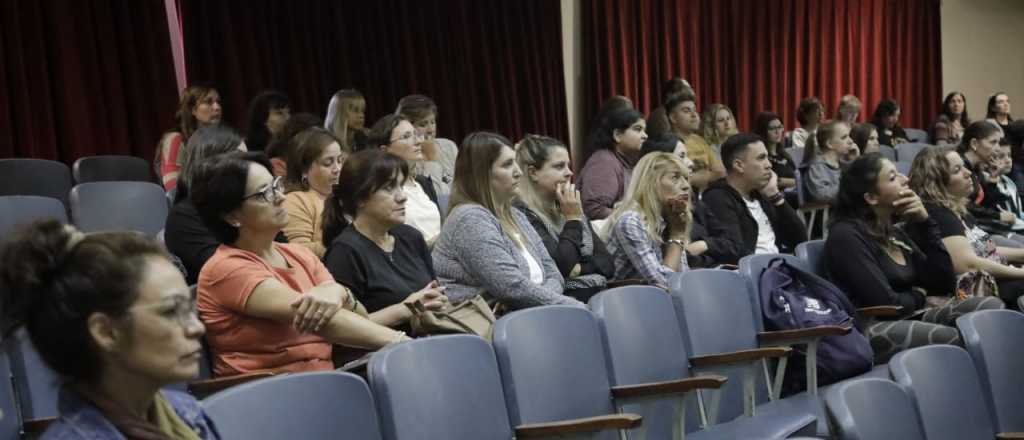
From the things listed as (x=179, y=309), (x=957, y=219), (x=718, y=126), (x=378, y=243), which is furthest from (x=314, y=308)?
(x=718, y=126)

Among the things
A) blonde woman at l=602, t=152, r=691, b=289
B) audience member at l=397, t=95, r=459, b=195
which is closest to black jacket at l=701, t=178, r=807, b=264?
blonde woman at l=602, t=152, r=691, b=289

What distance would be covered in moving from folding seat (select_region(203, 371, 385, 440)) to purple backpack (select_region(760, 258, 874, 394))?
76.4 inches

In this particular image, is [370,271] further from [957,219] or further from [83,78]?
[83,78]

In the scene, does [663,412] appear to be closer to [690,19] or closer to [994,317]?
[994,317]

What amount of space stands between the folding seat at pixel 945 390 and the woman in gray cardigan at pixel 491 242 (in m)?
1.09

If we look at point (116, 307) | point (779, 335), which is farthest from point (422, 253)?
point (116, 307)

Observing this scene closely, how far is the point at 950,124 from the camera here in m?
9.26

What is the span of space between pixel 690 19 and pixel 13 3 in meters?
4.89

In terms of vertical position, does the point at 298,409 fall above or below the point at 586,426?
above

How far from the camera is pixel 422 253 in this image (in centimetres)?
351

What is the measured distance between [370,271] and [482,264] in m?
0.45

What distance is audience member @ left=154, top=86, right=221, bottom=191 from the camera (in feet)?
17.7

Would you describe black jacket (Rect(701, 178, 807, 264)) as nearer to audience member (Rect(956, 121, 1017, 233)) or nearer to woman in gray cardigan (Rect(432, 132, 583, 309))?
woman in gray cardigan (Rect(432, 132, 583, 309))

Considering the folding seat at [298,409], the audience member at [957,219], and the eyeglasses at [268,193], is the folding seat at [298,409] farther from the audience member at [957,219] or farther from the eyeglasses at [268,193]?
the audience member at [957,219]
